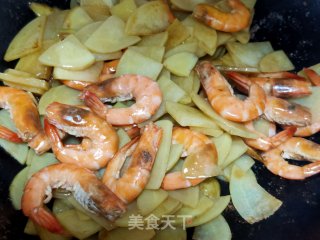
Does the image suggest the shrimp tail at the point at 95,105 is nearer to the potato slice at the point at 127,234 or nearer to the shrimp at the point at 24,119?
the shrimp at the point at 24,119

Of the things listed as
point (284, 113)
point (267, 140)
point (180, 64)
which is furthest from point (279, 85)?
point (180, 64)

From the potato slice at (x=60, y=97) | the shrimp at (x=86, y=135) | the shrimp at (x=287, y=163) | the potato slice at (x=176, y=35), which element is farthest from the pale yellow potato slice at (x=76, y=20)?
the shrimp at (x=287, y=163)

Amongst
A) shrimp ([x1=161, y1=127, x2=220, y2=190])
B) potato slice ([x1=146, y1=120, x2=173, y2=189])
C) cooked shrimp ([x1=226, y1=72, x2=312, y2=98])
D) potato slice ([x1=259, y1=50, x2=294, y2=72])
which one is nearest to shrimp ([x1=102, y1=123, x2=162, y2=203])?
potato slice ([x1=146, y1=120, x2=173, y2=189])

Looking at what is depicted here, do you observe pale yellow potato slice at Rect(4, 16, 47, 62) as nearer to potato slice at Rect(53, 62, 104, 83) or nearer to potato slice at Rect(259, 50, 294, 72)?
potato slice at Rect(53, 62, 104, 83)

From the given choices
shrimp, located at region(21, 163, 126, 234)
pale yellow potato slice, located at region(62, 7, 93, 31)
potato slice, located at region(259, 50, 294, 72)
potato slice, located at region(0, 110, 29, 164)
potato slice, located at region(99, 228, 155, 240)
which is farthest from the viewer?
potato slice, located at region(259, 50, 294, 72)

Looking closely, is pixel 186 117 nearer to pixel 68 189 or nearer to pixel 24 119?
pixel 68 189

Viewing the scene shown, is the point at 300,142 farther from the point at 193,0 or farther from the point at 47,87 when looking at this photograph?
the point at 47,87
